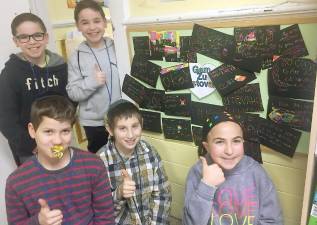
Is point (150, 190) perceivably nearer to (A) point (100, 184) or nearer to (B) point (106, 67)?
(A) point (100, 184)

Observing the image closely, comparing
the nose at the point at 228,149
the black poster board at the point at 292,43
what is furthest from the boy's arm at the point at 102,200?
the black poster board at the point at 292,43

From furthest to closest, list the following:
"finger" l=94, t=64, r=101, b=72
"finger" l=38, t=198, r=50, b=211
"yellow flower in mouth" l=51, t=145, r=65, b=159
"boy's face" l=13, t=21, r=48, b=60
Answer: "finger" l=94, t=64, r=101, b=72
"boy's face" l=13, t=21, r=48, b=60
"yellow flower in mouth" l=51, t=145, r=65, b=159
"finger" l=38, t=198, r=50, b=211

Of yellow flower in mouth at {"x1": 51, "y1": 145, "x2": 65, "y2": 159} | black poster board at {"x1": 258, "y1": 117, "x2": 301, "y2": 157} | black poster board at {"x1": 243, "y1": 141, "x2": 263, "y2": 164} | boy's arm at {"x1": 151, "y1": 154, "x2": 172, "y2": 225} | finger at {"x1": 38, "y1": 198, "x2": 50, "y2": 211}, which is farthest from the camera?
boy's arm at {"x1": 151, "y1": 154, "x2": 172, "y2": 225}

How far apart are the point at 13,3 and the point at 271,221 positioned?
6.31 ft

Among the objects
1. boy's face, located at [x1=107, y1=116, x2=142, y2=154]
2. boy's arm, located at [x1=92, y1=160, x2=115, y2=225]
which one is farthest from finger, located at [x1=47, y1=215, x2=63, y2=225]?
boy's face, located at [x1=107, y1=116, x2=142, y2=154]

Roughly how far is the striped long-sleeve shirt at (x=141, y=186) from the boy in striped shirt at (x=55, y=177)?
25 cm

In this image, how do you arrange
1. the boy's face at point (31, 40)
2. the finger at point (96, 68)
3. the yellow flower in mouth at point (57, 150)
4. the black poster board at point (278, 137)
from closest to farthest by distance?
1. the yellow flower in mouth at point (57, 150)
2. the black poster board at point (278, 137)
3. the boy's face at point (31, 40)
4. the finger at point (96, 68)

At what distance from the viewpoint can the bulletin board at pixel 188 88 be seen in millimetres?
1191

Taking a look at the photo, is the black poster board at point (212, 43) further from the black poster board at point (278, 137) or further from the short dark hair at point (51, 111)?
the short dark hair at point (51, 111)

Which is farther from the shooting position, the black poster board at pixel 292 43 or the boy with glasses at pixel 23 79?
the boy with glasses at pixel 23 79

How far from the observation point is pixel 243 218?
1.33 m

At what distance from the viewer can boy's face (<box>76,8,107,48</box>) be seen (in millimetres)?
1706

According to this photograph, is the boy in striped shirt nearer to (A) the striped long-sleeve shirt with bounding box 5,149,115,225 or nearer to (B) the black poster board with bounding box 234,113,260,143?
(A) the striped long-sleeve shirt with bounding box 5,149,115,225

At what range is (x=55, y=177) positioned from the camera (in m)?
1.23
